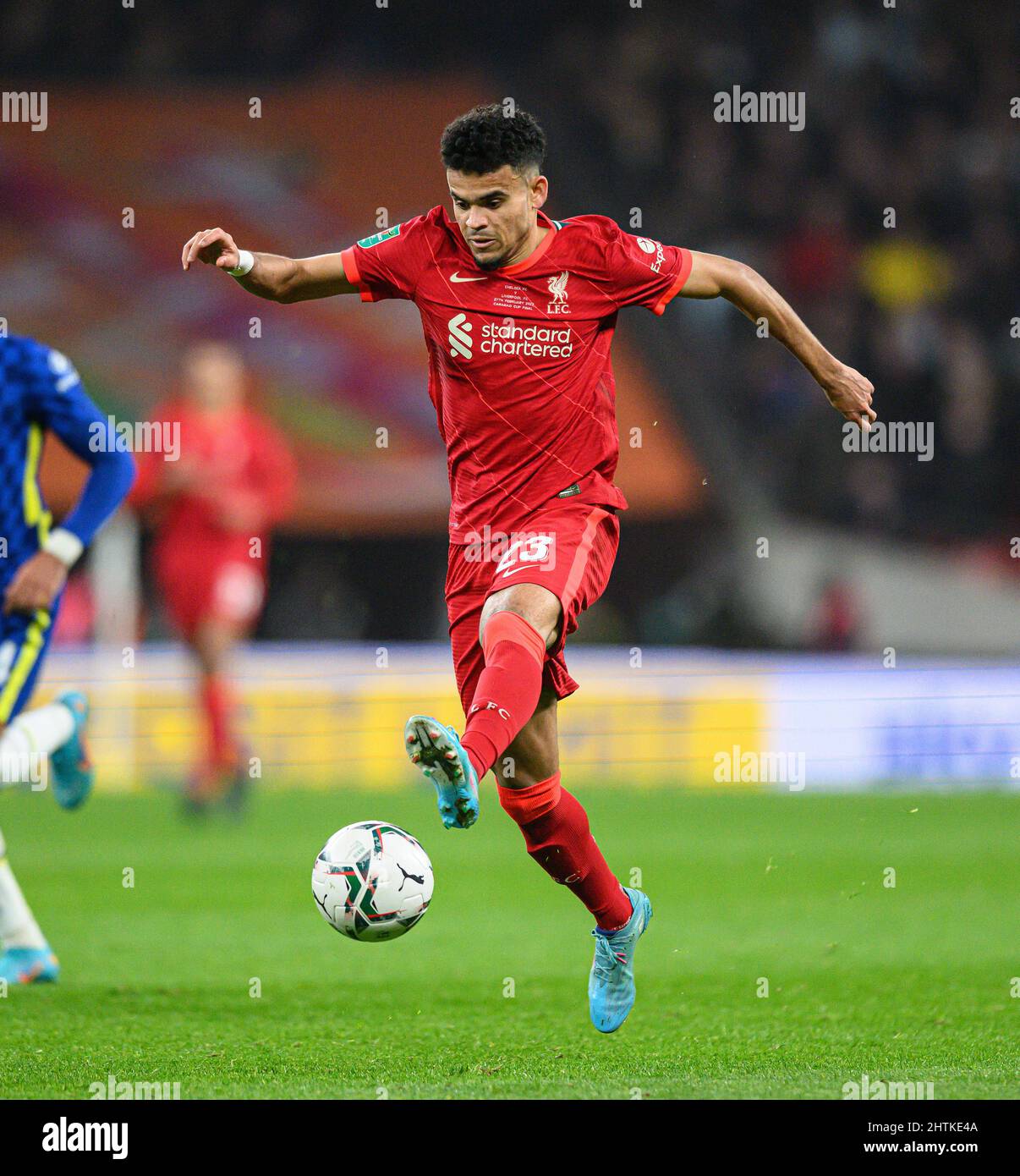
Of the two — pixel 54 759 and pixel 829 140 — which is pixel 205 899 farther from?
pixel 829 140

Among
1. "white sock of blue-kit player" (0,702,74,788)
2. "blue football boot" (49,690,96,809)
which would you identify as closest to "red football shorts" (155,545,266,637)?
"blue football boot" (49,690,96,809)

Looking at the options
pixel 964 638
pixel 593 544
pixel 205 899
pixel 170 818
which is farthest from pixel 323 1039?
pixel 964 638

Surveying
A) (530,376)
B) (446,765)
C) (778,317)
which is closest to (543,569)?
(530,376)

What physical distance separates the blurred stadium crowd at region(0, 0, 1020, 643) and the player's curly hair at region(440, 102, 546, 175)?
10.6 m

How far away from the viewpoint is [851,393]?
15.5ft

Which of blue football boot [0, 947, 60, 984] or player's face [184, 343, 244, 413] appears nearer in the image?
blue football boot [0, 947, 60, 984]

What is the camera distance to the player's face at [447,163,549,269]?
14.4ft

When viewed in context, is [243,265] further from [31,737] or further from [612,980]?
[612,980]

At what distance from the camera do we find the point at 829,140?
17609 millimetres

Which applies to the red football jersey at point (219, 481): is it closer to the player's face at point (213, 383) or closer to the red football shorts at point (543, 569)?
the player's face at point (213, 383)

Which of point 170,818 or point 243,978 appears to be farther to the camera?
point 170,818

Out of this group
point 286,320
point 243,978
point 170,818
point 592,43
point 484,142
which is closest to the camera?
point 484,142

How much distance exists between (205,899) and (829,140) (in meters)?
12.6

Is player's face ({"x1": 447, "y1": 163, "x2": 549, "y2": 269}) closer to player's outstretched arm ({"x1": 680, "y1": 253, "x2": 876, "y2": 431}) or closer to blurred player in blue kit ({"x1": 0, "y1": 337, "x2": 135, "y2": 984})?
player's outstretched arm ({"x1": 680, "y1": 253, "x2": 876, "y2": 431})
